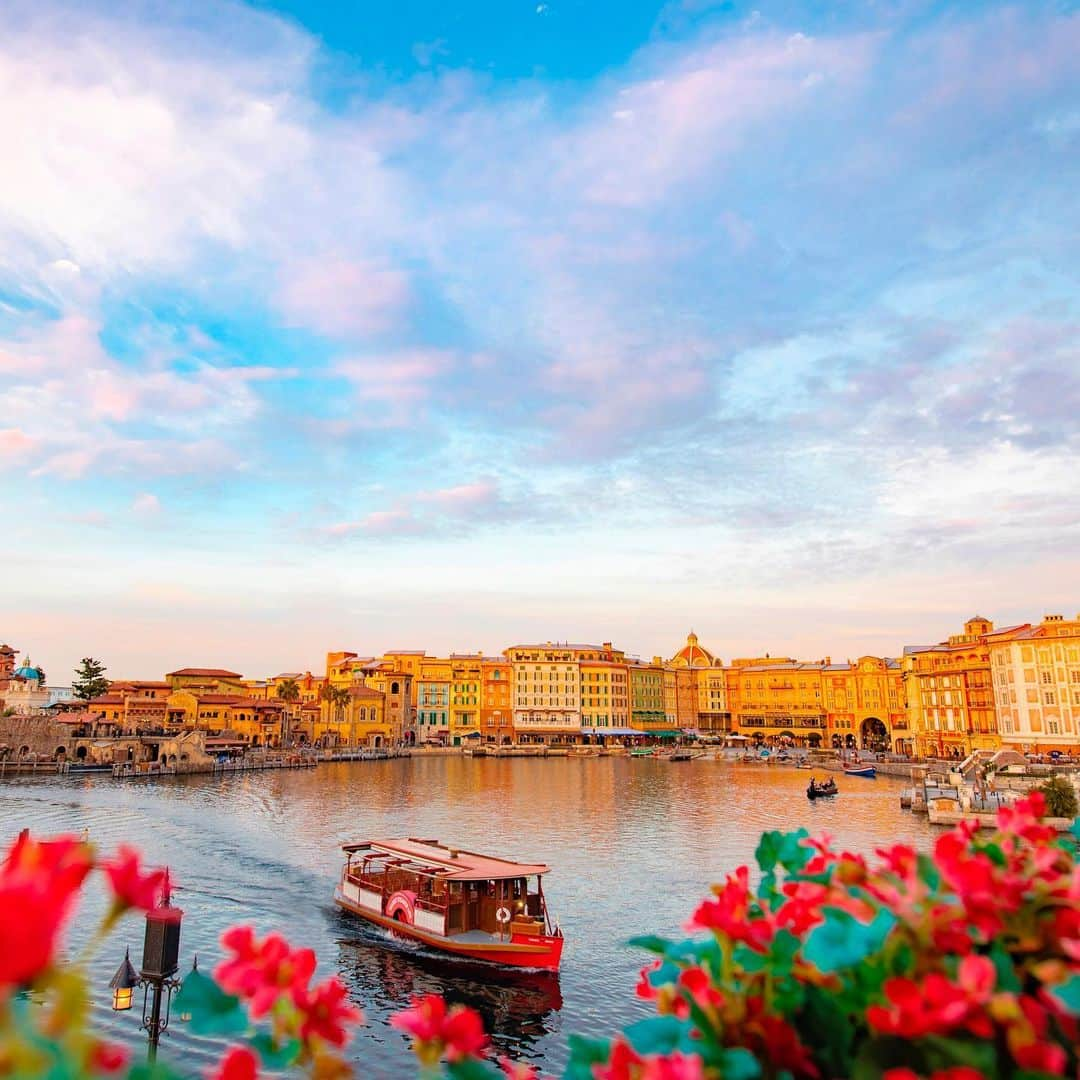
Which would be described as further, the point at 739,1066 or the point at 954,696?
the point at 954,696

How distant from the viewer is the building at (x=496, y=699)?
125 meters

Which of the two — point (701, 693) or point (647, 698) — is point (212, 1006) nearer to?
point (647, 698)

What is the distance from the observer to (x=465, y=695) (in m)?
126

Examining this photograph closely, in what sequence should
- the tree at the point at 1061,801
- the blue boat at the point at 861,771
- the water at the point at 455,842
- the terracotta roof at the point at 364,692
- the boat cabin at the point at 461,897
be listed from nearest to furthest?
the water at the point at 455,842
the boat cabin at the point at 461,897
the tree at the point at 1061,801
the blue boat at the point at 861,771
the terracotta roof at the point at 364,692

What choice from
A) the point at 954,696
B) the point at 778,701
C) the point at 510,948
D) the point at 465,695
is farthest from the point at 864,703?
the point at 510,948

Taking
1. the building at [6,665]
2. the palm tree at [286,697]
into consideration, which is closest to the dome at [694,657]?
the palm tree at [286,697]

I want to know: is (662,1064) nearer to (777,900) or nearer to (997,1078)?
(997,1078)

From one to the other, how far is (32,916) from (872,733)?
13842cm

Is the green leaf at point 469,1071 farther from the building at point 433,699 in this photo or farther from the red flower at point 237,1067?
the building at point 433,699

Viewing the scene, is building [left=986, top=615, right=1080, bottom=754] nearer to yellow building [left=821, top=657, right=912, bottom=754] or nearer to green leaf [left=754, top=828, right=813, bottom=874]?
yellow building [left=821, top=657, right=912, bottom=754]

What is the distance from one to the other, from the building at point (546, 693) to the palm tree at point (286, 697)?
32.9 metres

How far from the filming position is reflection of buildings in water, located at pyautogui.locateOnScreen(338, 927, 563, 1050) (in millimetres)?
19594

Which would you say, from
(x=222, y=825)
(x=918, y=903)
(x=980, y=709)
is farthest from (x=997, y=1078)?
(x=980, y=709)

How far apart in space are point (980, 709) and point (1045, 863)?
96151 millimetres
